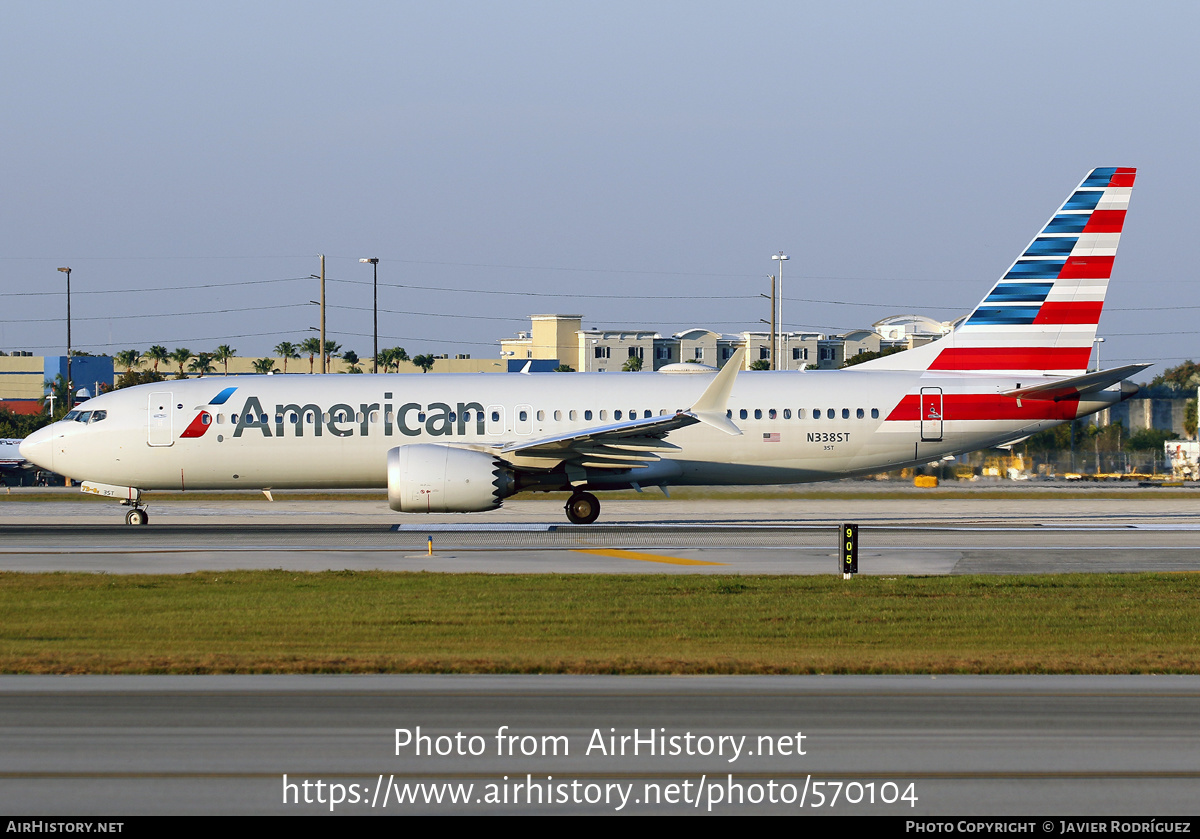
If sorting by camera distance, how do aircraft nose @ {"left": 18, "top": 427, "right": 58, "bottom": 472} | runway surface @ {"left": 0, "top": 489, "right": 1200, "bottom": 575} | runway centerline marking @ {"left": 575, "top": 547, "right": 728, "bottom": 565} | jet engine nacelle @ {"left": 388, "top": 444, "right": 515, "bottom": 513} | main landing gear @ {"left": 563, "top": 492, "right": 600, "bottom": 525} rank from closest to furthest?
1. runway surface @ {"left": 0, "top": 489, "right": 1200, "bottom": 575}
2. runway centerline marking @ {"left": 575, "top": 547, "right": 728, "bottom": 565}
3. jet engine nacelle @ {"left": 388, "top": 444, "right": 515, "bottom": 513}
4. main landing gear @ {"left": 563, "top": 492, "right": 600, "bottom": 525}
5. aircraft nose @ {"left": 18, "top": 427, "right": 58, "bottom": 472}

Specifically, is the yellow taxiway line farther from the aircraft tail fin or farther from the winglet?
the aircraft tail fin

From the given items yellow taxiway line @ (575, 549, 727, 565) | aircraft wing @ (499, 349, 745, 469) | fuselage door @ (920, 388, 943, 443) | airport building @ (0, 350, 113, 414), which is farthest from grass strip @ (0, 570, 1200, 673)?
airport building @ (0, 350, 113, 414)

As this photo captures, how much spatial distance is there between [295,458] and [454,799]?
24492mm

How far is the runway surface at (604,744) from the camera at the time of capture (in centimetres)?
739

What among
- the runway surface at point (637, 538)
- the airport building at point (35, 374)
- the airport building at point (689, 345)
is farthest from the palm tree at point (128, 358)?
the runway surface at point (637, 538)

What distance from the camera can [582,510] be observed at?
3033 cm

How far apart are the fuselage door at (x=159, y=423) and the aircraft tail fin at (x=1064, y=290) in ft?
69.0

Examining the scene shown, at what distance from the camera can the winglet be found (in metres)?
28.8

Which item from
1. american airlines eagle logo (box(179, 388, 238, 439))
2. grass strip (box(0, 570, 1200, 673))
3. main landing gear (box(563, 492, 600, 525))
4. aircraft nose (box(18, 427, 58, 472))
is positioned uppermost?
american airlines eagle logo (box(179, 388, 238, 439))

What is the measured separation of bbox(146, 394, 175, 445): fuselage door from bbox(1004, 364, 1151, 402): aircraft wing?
2202cm

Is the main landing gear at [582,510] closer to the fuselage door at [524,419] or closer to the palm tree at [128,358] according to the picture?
the fuselage door at [524,419]

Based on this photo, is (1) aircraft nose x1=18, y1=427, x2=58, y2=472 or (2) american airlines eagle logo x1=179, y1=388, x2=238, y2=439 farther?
(1) aircraft nose x1=18, y1=427, x2=58, y2=472

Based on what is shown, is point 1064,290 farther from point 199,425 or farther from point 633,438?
point 199,425
